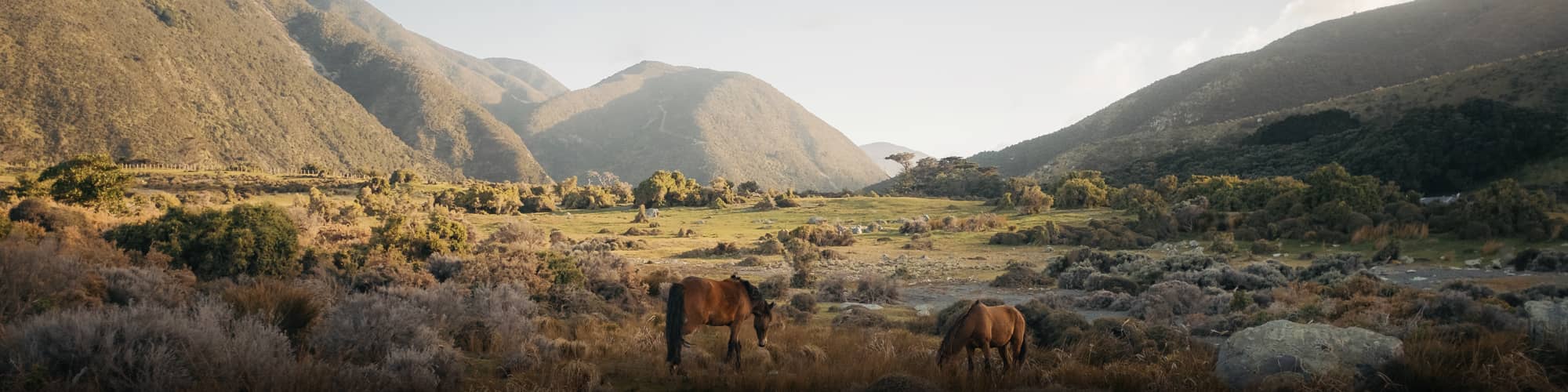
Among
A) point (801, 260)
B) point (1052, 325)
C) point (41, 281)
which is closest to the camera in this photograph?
point (41, 281)

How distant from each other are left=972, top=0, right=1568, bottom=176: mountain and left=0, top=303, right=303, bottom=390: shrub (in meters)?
84.9

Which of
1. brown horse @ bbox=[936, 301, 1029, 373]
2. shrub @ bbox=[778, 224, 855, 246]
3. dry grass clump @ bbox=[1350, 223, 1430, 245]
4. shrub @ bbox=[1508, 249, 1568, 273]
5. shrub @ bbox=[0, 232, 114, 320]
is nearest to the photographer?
shrub @ bbox=[0, 232, 114, 320]

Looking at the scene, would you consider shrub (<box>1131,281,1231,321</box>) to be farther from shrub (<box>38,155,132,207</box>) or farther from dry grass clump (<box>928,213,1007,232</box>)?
shrub (<box>38,155,132,207</box>)

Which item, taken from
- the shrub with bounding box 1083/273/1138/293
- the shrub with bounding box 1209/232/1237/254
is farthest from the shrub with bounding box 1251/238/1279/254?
the shrub with bounding box 1083/273/1138/293

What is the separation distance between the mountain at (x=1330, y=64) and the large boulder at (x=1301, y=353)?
258ft

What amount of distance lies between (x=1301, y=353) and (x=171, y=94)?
111 m

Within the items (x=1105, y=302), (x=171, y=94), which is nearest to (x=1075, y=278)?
(x=1105, y=302)

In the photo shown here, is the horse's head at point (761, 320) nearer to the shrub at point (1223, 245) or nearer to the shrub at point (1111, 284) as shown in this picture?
the shrub at point (1111, 284)

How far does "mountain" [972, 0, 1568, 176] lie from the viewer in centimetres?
8375

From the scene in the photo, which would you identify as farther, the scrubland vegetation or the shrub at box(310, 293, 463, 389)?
the shrub at box(310, 293, 463, 389)

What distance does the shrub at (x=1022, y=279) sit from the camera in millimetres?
17609

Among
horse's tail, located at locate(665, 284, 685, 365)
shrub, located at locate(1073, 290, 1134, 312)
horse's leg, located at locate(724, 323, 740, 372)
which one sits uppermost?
horse's tail, located at locate(665, 284, 685, 365)

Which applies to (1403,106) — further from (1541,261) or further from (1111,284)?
(1111,284)

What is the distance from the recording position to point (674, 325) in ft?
22.9
